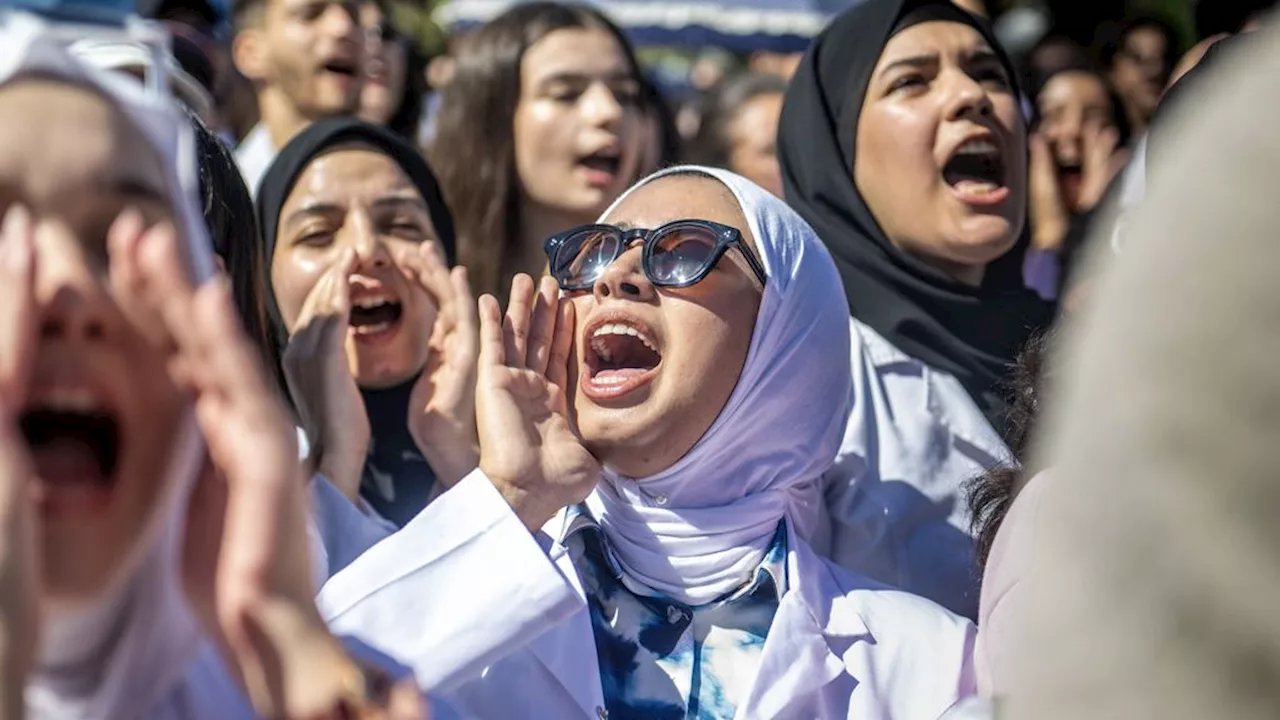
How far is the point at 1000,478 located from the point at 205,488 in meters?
1.89

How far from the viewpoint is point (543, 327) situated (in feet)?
10.6

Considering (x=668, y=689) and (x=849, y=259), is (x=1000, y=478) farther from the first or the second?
(x=849, y=259)

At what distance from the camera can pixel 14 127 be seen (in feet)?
5.78

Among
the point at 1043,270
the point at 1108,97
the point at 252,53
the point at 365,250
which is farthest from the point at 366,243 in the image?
the point at 1108,97

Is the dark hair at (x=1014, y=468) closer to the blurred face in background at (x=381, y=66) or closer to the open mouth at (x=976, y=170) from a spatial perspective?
the open mouth at (x=976, y=170)

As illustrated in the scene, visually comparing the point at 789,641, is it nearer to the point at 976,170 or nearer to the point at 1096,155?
the point at 976,170

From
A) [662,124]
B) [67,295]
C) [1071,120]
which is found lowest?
[1071,120]

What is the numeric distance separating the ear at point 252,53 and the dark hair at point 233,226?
269 cm

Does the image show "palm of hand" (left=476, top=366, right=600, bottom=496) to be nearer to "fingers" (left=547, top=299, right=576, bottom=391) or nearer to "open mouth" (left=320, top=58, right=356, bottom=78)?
"fingers" (left=547, top=299, right=576, bottom=391)

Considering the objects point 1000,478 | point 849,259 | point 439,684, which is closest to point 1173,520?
point 439,684

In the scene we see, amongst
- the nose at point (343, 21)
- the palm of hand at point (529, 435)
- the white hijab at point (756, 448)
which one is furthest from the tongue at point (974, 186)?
the nose at point (343, 21)

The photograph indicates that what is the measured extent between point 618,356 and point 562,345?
0.33ft

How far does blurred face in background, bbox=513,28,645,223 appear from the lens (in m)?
5.29

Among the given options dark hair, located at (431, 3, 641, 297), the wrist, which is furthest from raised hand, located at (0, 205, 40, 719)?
dark hair, located at (431, 3, 641, 297)
